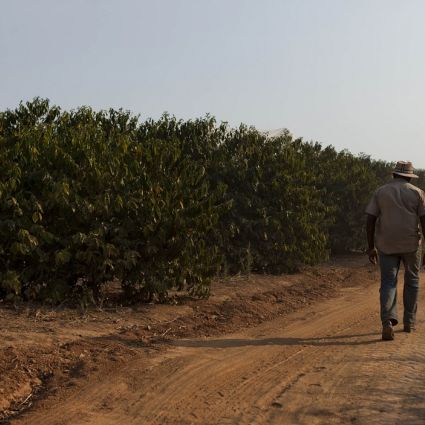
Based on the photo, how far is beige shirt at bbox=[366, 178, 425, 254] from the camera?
656cm

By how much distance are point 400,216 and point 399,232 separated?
18cm

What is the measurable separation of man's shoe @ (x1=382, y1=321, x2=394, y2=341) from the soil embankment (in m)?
0.08

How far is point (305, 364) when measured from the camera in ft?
17.7

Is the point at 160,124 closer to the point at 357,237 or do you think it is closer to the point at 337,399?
the point at 357,237

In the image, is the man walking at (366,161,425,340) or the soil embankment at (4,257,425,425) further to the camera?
the man walking at (366,161,425,340)

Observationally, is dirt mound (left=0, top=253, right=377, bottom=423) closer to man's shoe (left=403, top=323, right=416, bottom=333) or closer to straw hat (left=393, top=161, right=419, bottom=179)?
man's shoe (left=403, top=323, right=416, bottom=333)

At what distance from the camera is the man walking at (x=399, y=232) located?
6.56 m

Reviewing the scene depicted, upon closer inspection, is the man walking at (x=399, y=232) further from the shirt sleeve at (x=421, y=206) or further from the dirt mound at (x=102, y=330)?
the dirt mound at (x=102, y=330)

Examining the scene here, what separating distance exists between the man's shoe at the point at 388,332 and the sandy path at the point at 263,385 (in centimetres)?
9

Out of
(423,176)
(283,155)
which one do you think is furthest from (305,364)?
(423,176)

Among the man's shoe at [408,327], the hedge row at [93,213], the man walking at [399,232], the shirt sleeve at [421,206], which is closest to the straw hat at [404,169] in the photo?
the man walking at [399,232]

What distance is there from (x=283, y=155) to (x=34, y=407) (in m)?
8.44

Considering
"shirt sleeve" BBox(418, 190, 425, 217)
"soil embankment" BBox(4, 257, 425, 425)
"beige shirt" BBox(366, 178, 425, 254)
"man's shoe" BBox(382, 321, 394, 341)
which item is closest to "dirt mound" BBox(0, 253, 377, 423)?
"soil embankment" BBox(4, 257, 425, 425)

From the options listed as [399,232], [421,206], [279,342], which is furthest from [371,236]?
[279,342]
